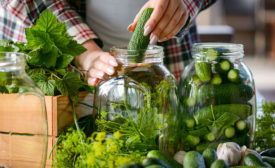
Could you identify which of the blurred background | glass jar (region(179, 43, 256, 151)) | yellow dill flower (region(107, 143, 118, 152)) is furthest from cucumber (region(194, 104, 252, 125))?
the blurred background

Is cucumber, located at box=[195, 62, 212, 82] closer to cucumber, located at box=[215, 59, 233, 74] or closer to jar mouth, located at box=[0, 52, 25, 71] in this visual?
cucumber, located at box=[215, 59, 233, 74]

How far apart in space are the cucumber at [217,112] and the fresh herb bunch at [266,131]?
120 mm

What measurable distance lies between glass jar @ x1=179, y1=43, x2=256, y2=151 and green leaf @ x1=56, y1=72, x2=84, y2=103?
222 mm

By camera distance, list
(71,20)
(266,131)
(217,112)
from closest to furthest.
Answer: (217,112), (266,131), (71,20)

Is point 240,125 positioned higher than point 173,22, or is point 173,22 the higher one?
point 173,22

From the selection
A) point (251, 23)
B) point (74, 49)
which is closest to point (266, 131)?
point (74, 49)

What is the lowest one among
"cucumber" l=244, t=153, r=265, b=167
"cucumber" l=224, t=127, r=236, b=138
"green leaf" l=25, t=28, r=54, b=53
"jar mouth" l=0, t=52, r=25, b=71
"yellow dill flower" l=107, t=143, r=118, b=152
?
"cucumber" l=244, t=153, r=265, b=167

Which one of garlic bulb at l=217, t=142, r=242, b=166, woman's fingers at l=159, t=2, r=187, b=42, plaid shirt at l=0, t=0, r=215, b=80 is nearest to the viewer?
garlic bulb at l=217, t=142, r=242, b=166

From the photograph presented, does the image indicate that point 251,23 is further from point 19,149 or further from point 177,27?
point 19,149

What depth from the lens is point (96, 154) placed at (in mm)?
536

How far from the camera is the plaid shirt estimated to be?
111 centimetres

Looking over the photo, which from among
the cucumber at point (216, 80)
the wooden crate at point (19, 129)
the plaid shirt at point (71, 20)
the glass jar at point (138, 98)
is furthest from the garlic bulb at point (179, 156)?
the plaid shirt at point (71, 20)

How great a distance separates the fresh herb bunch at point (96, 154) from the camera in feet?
1.78

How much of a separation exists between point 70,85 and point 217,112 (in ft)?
0.96
